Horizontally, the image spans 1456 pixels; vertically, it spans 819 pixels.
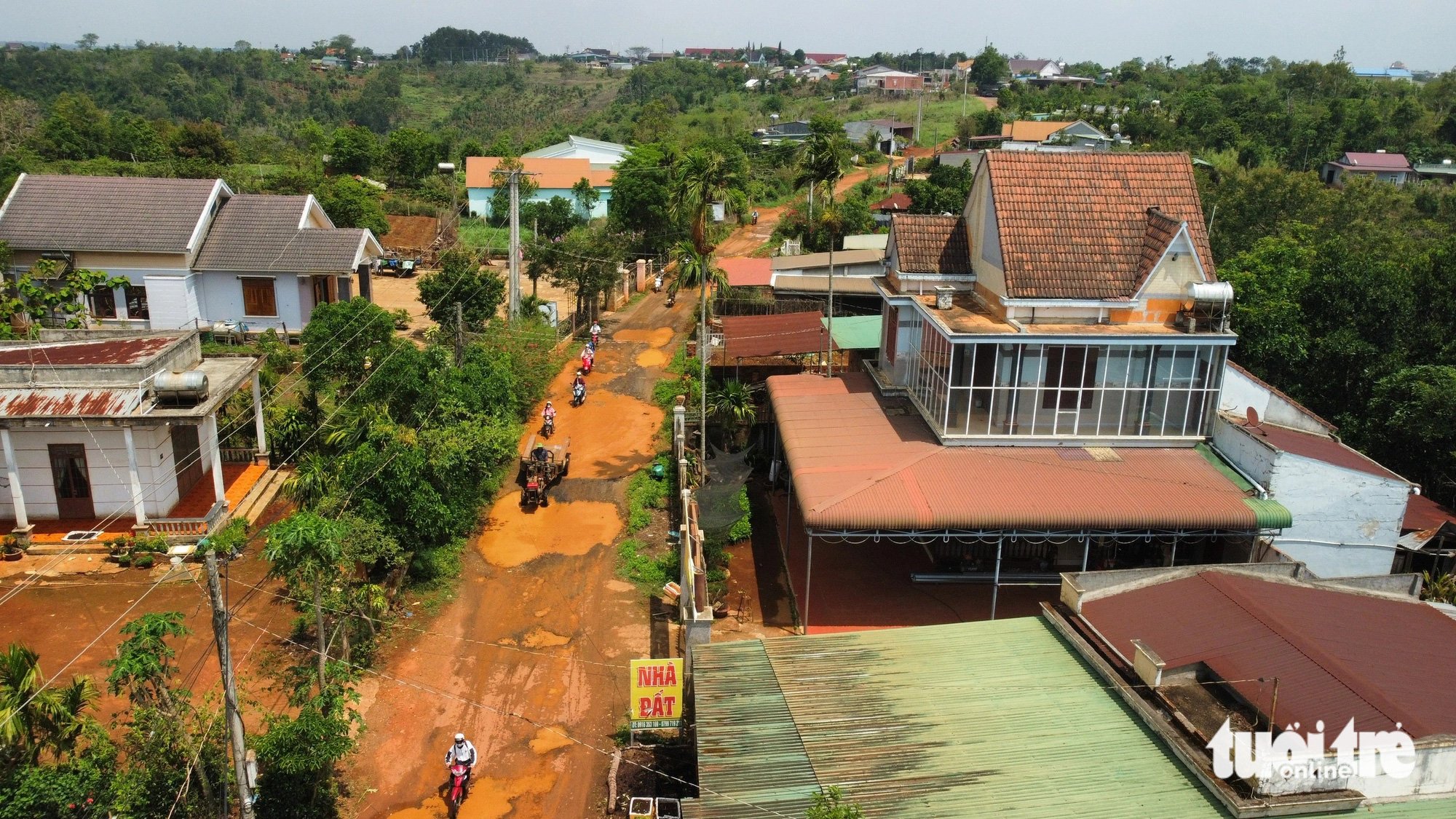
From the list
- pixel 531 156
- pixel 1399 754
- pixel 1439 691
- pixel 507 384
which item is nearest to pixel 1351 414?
pixel 1439 691

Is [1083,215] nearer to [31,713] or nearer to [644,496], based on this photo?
[644,496]

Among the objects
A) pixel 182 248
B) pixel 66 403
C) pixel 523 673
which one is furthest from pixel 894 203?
pixel 66 403

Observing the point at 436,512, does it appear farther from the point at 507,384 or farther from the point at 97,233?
the point at 97,233

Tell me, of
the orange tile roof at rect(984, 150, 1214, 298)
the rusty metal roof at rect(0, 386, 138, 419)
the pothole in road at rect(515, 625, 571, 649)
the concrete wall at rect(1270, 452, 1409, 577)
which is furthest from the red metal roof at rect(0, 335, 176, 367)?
the concrete wall at rect(1270, 452, 1409, 577)

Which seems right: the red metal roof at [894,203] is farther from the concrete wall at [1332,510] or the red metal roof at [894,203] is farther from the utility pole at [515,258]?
the concrete wall at [1332,510]

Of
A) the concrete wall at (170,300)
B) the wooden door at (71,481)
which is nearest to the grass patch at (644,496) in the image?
the wooden door at (71,481)
